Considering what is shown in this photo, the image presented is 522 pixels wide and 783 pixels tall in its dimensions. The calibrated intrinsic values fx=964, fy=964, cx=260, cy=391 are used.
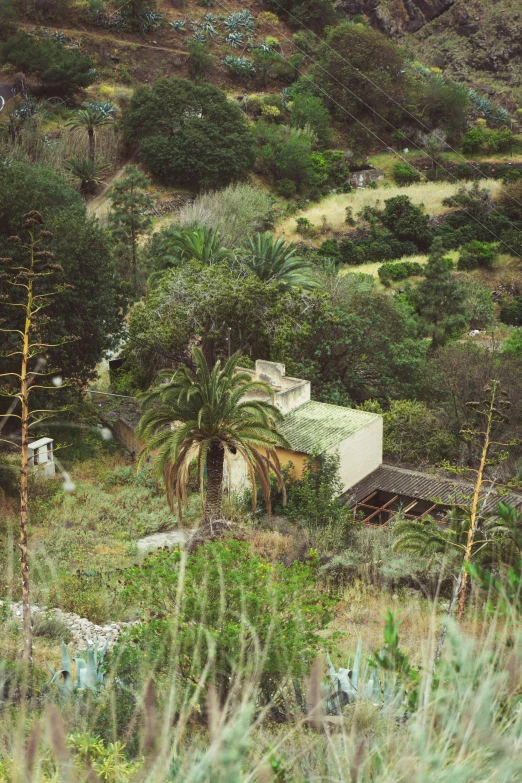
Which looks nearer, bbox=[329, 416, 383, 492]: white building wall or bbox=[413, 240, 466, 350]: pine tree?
bbox=[329, 416, 383, 492]: white building wall

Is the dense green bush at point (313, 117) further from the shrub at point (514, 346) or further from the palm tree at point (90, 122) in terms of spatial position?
the shrub at point (514, 346)

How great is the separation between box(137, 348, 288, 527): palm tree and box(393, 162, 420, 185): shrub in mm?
38344

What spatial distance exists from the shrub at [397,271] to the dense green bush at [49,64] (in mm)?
21743

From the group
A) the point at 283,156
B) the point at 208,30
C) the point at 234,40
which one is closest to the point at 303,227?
the point at 283,156

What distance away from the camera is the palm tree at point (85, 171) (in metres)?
44.1

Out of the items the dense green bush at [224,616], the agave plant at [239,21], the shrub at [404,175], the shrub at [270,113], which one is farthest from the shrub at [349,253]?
the dense green bush at [224,616]

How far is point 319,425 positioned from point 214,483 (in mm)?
3744

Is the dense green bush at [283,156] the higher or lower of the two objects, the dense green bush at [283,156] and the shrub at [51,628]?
the higher

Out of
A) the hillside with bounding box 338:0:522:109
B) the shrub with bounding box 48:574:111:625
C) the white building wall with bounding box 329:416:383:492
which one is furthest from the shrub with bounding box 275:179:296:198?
the shrub with bounding box 48:574:111:625

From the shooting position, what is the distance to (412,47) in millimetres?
72500

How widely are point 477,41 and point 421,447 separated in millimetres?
58059

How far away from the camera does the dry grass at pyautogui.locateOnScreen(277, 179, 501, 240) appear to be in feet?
156

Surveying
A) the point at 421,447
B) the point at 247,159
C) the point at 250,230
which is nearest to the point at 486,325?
the point at 250,230

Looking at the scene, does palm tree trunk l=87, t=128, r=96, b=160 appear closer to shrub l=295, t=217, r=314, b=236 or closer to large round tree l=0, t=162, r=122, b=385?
shrub l=295, t=217, r=314, b=236
